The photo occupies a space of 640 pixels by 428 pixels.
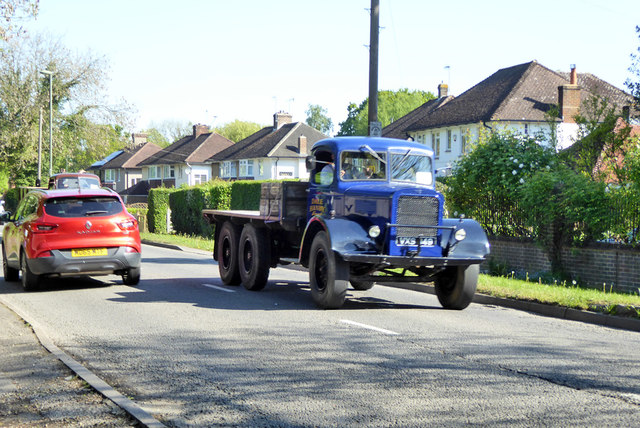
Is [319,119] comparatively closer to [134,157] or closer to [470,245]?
[134,157]

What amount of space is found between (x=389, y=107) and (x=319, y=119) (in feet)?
141

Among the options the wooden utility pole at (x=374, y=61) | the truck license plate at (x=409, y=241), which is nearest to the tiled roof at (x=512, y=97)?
the wooden utility pole at (x=374, y=61)

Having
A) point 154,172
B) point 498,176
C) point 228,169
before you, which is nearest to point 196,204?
point 498,176

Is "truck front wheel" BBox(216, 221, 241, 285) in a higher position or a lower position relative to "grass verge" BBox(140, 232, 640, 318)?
higher

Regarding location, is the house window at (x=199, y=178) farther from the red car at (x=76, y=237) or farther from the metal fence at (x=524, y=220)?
the red car at (x=76, y=237)

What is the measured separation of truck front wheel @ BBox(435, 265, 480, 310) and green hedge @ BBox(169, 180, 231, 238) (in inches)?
900

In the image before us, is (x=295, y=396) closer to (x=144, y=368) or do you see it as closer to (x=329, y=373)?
(x=329, y=373)

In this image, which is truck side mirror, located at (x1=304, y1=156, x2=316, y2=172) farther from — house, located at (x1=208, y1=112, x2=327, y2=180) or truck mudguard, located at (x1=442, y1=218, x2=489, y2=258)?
house, located at (x1=208, y1=112, x2=327, y2=180)

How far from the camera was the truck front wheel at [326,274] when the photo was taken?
36.2ft

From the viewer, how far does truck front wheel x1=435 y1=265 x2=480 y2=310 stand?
462 inches

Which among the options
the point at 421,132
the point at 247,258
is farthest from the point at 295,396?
the point at 421,132

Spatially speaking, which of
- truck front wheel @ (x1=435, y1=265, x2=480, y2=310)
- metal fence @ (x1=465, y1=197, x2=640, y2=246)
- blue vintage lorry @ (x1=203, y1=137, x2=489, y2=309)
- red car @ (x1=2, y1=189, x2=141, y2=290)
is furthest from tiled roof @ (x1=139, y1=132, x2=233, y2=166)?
truck front wheel @ (x1=435, y1=265, x2=480, y2=310)

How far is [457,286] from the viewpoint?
38.9ft

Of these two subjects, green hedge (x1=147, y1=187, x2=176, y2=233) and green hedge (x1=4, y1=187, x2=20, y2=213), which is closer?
green hedge (x1=147, y1=187, x2=176, y2=233)
